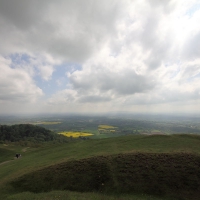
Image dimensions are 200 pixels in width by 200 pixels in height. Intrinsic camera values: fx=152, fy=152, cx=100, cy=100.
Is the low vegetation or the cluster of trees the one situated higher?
the low vegetation

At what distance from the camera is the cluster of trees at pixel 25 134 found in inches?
5517

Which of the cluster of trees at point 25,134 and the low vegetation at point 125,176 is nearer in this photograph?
the low vegetation at point 125,176

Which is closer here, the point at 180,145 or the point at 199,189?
the point at 199,189

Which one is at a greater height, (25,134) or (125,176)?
(125,176)

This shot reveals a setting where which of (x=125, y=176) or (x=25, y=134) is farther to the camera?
(x=25, y=134)

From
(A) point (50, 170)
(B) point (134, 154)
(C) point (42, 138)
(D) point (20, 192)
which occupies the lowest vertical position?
(C) point (42, 138)

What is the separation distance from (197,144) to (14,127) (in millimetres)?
164629

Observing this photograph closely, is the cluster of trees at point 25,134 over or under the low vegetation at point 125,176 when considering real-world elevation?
under

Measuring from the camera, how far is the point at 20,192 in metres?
20.1

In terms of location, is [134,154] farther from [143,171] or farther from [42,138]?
[42,138]

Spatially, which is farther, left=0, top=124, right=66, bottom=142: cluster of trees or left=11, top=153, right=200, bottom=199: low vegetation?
left=0, top=124, right=66, bottom=142: cluster of trees

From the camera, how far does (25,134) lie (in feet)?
495

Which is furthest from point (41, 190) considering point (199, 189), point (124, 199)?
point (199, 189)

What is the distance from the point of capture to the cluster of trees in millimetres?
140125
